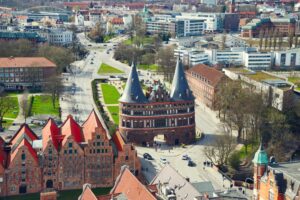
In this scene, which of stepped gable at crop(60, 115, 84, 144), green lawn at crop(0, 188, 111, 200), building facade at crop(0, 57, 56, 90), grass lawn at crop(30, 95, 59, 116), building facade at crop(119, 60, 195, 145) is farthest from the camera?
building facade at crop(0, 57, 56, 90)

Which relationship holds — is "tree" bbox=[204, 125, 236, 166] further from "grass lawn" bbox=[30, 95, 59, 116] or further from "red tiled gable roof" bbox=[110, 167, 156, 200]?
"grass lawn" bbox=[30, 95, 59, 116]

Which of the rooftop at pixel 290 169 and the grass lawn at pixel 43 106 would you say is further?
the grass lawn at pixel 43 106

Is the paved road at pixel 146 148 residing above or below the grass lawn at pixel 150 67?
below

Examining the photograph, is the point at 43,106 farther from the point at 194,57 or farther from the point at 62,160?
the point at 194,57

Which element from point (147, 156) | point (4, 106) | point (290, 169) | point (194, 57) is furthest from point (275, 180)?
point (194, 57)

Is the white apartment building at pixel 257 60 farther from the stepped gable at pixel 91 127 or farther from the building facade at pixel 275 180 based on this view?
the building facade at pixel 275 180

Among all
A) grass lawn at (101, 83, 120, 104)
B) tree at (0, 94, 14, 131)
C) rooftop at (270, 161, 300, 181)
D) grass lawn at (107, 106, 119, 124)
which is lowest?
grass lawn at (107, 106, 119, 124)

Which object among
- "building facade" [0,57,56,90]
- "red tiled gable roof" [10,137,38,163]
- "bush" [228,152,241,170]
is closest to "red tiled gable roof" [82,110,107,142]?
"red tiled gable roof" [10,137,38,163]

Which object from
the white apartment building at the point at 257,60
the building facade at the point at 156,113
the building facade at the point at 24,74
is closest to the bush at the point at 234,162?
the building facade at the point at 156,113
